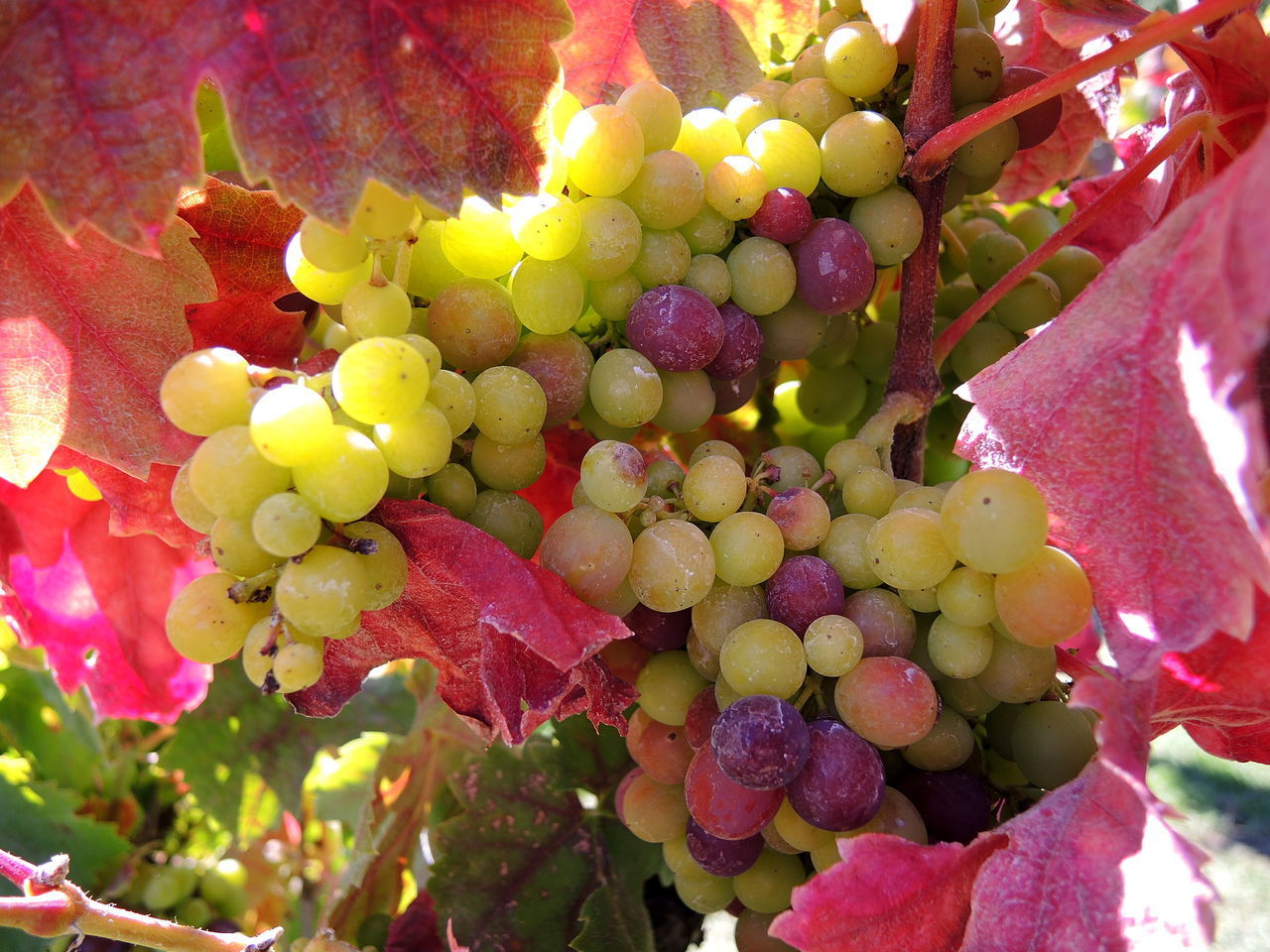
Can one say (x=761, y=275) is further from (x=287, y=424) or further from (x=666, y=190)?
(x=287, y=424)

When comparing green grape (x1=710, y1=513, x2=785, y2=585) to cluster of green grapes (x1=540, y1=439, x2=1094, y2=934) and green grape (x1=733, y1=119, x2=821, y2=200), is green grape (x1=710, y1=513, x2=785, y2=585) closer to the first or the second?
cluster of green grapes (x1=540, y1=439, x2=1094, y2=934)

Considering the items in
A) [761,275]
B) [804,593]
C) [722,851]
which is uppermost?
[761,275]

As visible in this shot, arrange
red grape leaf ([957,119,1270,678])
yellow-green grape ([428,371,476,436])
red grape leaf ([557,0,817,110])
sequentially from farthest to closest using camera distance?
red grape leaf ([557,0,817,110]), yellow-green grape ([428,371,476,436]), red grape leaf ([957,119,1270,678])

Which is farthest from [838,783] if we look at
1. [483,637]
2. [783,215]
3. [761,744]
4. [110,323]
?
[110,323]

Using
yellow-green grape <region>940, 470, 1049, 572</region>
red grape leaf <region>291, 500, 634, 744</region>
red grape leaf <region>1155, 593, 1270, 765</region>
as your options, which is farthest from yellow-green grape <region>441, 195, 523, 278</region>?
red grape leaf <region>1155, 593, 1270, 765</region>

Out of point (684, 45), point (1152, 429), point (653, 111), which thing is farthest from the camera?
point (684, 45)

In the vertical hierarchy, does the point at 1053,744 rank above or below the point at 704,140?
below

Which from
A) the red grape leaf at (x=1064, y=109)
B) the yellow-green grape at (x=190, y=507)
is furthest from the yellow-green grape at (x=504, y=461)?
the red grape leaf at (x=1064, y=109)

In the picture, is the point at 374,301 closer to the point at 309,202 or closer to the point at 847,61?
the point at 309,202
